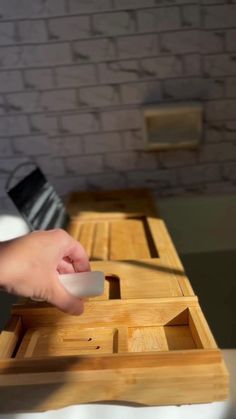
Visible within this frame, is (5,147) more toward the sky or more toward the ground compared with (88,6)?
more toward the ground

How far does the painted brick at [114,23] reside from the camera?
1.45 metres

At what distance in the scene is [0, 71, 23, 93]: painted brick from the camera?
1.50m

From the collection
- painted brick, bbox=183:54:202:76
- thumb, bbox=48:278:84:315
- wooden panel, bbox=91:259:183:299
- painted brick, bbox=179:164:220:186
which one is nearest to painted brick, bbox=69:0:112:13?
painted brick, bbox=183:54:202:76

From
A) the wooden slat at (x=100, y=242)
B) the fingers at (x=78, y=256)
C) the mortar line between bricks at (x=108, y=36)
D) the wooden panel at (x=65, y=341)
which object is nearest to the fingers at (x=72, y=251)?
the fingers at (x=78, y=256)

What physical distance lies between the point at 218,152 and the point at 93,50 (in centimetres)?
59

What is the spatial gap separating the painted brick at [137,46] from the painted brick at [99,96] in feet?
0.41

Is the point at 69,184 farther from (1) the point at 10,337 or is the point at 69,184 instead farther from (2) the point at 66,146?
(1) the point at 10,337

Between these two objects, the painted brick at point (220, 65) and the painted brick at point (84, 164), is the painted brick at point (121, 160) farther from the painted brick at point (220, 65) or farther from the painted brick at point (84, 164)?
the painted brick at point (220, 65)

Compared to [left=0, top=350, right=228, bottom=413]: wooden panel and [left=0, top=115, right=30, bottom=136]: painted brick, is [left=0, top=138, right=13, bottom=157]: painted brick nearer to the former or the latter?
[left=0, top=115, right=30, bottom=136]: painted brick

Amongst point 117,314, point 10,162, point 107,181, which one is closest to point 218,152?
point 107,181

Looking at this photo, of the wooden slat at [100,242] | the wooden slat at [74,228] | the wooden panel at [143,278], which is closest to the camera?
the wooden panel at [143,278]

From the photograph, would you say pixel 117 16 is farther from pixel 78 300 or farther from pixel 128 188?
pixel 78 300

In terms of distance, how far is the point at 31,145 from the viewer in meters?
1.57

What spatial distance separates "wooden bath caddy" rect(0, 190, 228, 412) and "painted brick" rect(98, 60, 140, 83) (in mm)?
655
